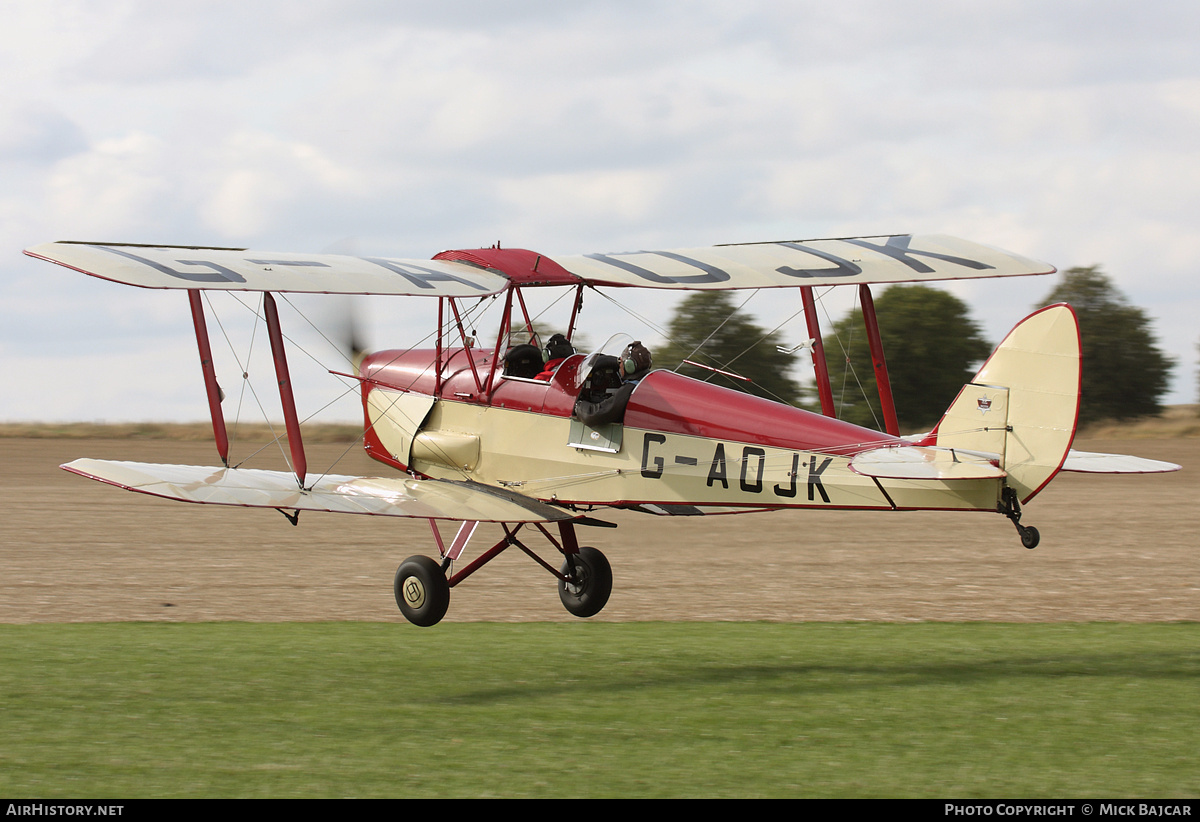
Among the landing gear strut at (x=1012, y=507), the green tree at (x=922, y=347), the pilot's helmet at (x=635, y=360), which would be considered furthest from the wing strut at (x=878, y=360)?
the green tree at (x=922, y=347)

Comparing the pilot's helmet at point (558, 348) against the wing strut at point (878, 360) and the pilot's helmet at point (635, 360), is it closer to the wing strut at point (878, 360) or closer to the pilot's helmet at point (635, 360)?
the pilot's helmet at point (635, 360)

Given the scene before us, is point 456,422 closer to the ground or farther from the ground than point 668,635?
farther from the ground

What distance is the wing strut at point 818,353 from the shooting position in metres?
11.2

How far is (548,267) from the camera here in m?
11.3

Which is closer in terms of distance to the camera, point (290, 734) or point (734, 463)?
point (290, 734)

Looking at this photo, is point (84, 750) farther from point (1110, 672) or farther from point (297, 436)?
point (1110, 672)

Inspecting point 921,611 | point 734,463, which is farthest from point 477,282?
point 921,611

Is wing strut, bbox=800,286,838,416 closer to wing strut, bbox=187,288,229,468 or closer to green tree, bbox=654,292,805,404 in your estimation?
wing strut, bbox=187,288,229,468

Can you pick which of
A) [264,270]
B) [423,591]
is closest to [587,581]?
[423,591]

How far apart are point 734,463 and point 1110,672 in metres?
3.84

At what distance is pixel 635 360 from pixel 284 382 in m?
2.92

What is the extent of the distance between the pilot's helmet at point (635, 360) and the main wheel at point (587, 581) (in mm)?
2478

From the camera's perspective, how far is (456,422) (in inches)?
452

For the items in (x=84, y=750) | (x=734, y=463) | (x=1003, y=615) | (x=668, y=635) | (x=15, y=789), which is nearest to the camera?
(x=15, y=789)
